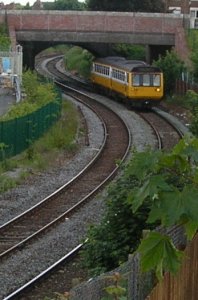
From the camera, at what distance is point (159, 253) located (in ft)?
15.3

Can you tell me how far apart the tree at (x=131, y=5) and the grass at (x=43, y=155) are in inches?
1526

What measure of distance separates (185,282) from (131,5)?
68.9 metres

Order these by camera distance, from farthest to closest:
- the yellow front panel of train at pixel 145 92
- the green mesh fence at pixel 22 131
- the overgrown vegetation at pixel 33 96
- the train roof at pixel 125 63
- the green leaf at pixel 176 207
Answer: the train roof at pixel 125 63
the yellow front panel of train at pixel 145 92
the overgrown vegetation at pixel 33 96
the green mesh fence at pixel 22 131
the green leaf at pixel 176 207

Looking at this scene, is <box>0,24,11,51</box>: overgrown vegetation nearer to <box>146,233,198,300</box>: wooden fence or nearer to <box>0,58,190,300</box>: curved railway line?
<box>0,58,190,300</box>: curved railway line

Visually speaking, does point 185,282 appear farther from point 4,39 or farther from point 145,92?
point 4,39

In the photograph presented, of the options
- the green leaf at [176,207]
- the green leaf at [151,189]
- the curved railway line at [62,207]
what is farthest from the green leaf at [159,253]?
the curved railway line at [62,207]

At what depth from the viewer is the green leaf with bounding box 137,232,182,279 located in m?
4.67

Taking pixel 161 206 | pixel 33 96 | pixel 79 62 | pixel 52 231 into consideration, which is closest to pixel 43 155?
pixel 33 96

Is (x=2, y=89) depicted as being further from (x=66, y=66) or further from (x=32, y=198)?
(x=66, y=66)

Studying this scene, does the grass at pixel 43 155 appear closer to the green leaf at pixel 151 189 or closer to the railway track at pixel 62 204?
the railway track at pixel 62 204

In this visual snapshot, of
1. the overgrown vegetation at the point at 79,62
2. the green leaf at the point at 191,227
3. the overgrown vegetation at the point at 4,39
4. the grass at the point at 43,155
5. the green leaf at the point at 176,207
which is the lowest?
the overgrown vegetation at the point at 79,62

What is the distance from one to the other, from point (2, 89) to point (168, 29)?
19208 mm

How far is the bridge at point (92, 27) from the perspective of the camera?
57781 millimetres

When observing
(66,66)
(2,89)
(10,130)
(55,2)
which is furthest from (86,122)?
(55,2)
